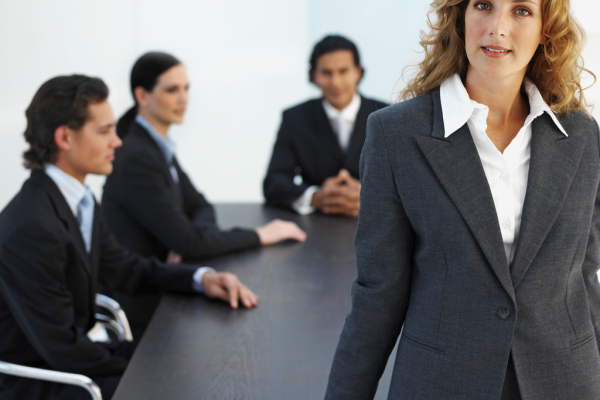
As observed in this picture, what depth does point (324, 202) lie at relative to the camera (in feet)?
11.1

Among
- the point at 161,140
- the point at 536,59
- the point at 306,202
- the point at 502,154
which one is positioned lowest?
the point at 306,202

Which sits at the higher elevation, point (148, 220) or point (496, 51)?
point (496, 51)

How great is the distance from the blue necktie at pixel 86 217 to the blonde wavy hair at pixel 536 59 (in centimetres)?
141

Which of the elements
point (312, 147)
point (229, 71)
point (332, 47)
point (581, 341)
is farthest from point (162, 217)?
point (229, 71)

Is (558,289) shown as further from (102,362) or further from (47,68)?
(47,68)

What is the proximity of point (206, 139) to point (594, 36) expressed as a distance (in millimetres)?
6153

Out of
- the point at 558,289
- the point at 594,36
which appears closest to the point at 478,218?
the point at 558,289

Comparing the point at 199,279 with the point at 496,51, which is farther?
the point at 199,279

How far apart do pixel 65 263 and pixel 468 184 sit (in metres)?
1.41

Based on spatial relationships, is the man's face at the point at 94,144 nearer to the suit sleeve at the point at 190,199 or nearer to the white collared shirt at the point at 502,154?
the suit sleeve at the point at 190,199

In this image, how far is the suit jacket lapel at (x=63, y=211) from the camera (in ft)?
6.95

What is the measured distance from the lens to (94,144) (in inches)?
91.8

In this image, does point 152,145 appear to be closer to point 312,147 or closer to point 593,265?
point 312,147

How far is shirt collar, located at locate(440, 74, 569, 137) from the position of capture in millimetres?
1158
